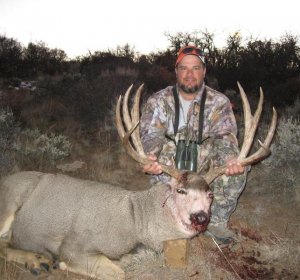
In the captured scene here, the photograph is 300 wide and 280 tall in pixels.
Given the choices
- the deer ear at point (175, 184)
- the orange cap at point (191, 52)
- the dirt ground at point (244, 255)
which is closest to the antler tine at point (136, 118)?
the deer ear at point (175, 184)

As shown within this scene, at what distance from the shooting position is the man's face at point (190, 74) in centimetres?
484

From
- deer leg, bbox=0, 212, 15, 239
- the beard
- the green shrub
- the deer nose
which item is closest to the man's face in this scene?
the beard

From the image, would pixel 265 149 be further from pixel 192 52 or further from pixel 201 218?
pixel 192 52

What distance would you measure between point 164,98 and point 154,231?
1.89 metres

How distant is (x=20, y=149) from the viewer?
22.7 ft

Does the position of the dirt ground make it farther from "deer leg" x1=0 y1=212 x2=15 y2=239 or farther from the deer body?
"deer leg" x1=0 y1=212 x2=15 y2=239

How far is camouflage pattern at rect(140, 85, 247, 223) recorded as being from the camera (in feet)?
14.4

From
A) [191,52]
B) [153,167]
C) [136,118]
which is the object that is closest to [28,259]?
[153,167]

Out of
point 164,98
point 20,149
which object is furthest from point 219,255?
point 20,149

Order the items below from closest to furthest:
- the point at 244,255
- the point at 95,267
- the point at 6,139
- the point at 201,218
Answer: the point at 201,218 < the point at 95,267 < the point at 244,255 < the point at 6,139

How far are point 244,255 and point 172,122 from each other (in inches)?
67.6

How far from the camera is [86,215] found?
3.86 meters

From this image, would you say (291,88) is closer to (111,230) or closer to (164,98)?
(164,98)

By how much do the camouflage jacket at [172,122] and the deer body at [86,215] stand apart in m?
0.84
